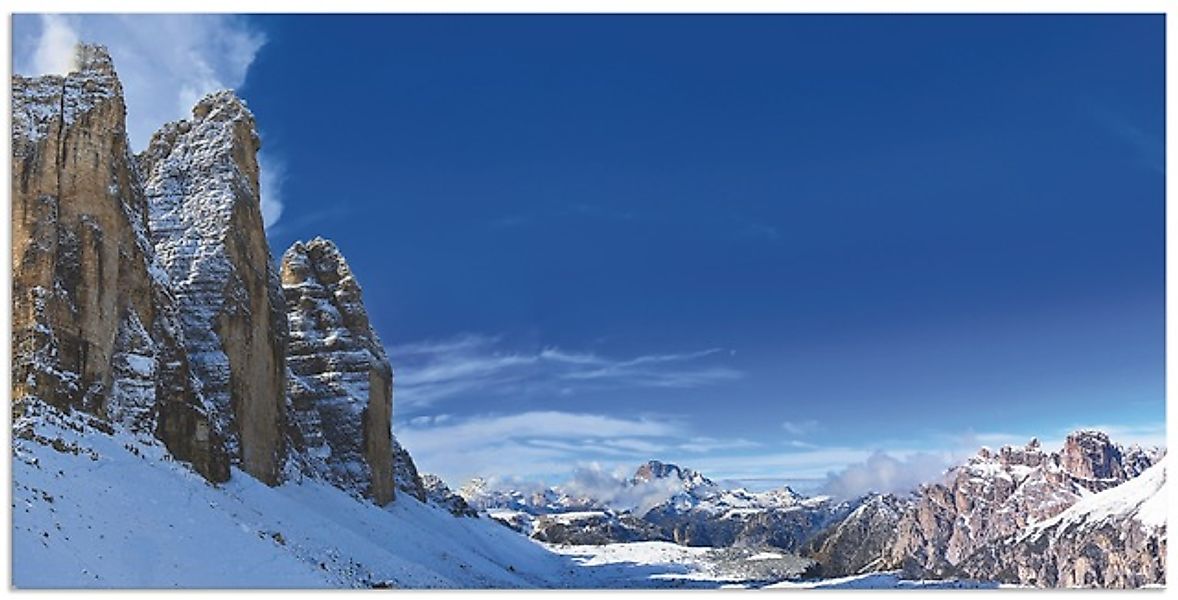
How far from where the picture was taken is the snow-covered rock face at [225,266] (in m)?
36.1

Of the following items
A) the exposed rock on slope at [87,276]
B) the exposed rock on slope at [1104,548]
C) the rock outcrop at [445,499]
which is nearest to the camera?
the exposed rock on slope at [87,276]

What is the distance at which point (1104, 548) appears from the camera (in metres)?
60.2

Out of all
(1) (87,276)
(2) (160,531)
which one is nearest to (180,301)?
(1) (87,276)

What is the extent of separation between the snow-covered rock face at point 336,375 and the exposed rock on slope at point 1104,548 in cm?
2947

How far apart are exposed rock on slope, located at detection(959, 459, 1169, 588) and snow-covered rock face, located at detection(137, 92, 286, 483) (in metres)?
24.9

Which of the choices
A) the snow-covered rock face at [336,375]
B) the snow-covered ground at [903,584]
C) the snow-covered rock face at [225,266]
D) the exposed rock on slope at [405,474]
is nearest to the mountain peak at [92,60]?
the snow-covered rock face at [225,266]

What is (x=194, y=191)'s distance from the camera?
132 ft

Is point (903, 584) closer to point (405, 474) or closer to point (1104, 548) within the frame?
point (1104, 548)

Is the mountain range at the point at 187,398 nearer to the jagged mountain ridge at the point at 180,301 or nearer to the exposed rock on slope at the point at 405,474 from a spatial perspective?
the jagged mountain ridge at the point at 180,301

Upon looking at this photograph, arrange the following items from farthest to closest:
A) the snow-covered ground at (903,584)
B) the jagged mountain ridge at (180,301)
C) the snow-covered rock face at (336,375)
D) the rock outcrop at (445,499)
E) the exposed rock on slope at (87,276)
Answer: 1. the rock outcrop at (445,499)
2. the snow-covered rock face at (336,375)
3. the jagged mountain ridge at (180,301)
4. the exposed rock on slope at (87,276)
5. the snow-covered ground at (903,584)

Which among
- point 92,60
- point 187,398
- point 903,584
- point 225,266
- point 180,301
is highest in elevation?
point 92,60

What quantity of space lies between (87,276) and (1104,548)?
57250 millimetres

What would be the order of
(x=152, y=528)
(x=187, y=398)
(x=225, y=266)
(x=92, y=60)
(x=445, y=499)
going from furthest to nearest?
(x=445, y=499)
(x=225, y=266)
(x=187, y=398)
(x=92, y=60)
(x=152, y=528)

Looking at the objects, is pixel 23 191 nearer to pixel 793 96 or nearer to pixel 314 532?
pixel 314 532
